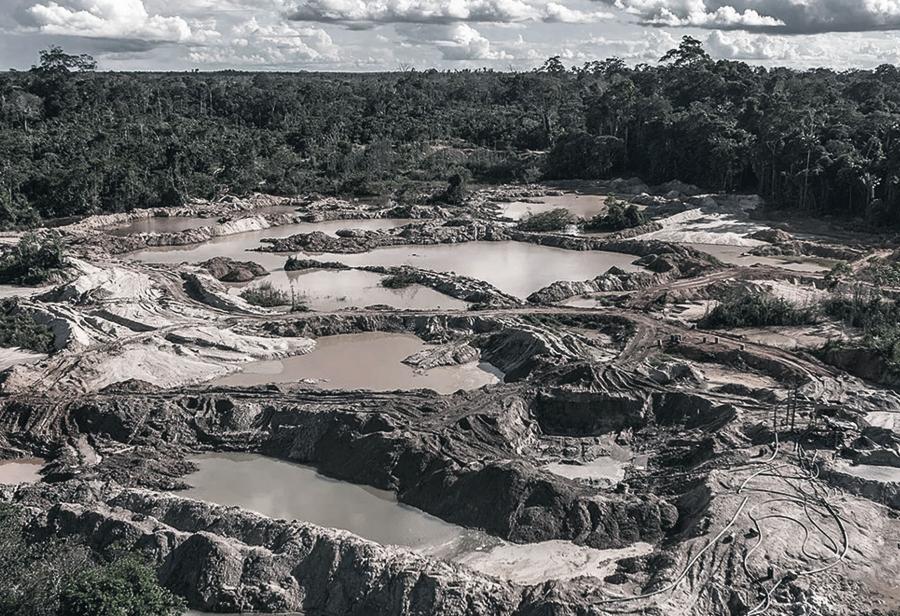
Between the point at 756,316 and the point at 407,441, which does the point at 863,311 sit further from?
the point at 407,441

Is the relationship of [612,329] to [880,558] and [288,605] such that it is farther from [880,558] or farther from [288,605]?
[288,605]

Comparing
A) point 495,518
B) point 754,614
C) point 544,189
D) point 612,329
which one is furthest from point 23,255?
point 544,189

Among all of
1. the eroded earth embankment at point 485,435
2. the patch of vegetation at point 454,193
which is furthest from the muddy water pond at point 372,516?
the patch of vegetation at point 454,193

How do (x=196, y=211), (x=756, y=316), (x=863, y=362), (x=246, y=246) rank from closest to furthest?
(x=863, y=362) → (x=756, y=316) → (x=246, y=246) → (x=196, y=211)

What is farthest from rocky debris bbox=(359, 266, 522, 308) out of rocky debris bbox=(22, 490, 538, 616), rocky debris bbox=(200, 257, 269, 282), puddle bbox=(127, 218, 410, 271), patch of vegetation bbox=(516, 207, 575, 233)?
rocky debris bbox=(22, 490, 538, 616)

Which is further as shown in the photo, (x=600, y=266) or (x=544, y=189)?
(x=544, y=189)

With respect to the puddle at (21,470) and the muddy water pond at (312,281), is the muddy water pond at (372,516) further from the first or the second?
the muddy water pond at (312,281)

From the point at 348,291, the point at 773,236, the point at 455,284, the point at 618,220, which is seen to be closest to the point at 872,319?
the point at 455,284
